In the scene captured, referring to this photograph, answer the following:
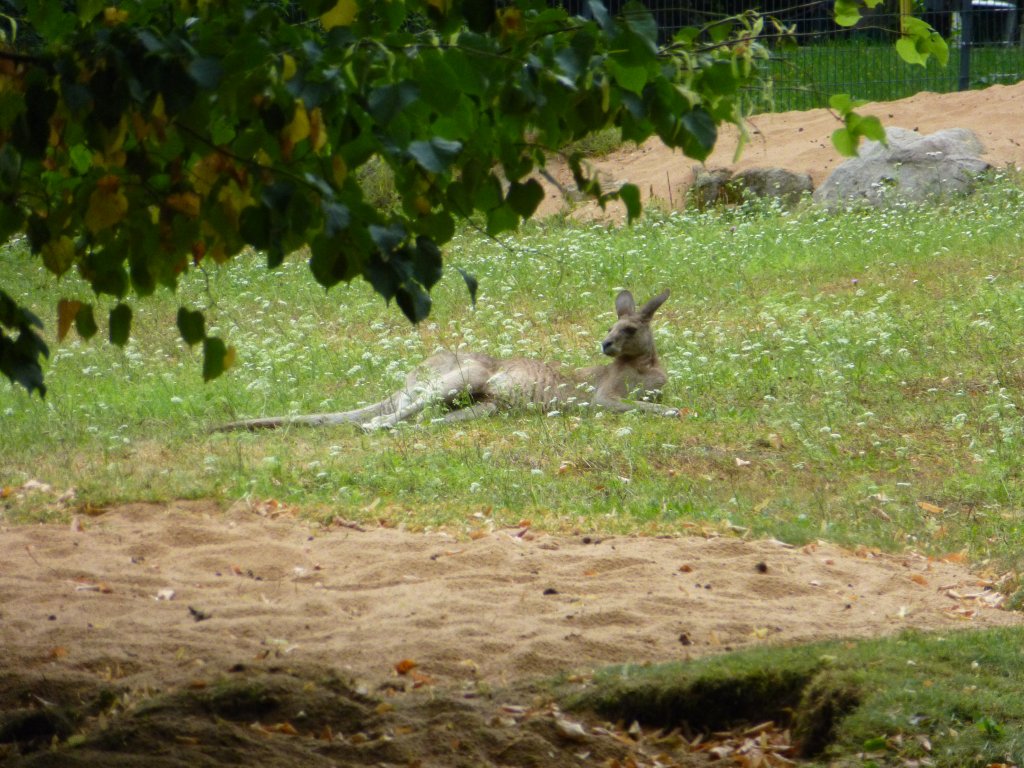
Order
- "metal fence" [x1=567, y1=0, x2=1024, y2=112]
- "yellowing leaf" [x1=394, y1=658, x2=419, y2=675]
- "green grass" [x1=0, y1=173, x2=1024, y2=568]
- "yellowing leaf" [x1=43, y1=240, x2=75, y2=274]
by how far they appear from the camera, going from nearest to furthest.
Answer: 1. "yellowing leaf" [x1=43, y1=240, x2=75, y2=274]
2. "yellowing leaf" [x1=394, y1=658, x2=419, y2=675]
3. "green grass" [x1=0, y1=173, x2=1024, y2=568]
4. "metal fence" [x1=567, y1=0, x2=1024, y2=112]

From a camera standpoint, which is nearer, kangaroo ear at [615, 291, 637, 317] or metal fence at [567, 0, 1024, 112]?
kangaroo ear at [615, 291, 637, 317]

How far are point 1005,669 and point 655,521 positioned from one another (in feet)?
8.11

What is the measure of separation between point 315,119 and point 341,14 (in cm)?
21

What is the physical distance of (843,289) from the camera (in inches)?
500

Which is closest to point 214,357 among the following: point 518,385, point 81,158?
point 81,158

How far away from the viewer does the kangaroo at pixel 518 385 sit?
9.23 metres

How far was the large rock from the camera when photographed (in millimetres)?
16375

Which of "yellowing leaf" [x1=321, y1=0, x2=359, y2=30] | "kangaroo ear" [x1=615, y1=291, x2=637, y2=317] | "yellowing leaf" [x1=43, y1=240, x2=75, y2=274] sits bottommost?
"kangaroo ear" [x1=615, y1=291, x2=637, y2=317]

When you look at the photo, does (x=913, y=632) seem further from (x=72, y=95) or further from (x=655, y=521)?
(x=72, y=95)

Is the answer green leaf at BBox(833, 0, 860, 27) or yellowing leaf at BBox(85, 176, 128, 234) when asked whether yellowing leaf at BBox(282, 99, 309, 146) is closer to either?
yellowing leaf at BBox(85, 176, 128, 234)

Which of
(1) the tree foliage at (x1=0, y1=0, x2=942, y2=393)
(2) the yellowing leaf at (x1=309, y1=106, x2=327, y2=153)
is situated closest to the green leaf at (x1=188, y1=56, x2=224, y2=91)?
(1) the tree foliage at (x1=0, y1=0, x2=942, y2=393)

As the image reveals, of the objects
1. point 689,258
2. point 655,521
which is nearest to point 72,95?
point 655,521

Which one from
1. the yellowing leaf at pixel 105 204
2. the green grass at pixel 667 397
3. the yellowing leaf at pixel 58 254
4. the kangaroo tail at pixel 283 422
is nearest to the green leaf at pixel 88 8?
the yellowing leaf at pixel 105 204

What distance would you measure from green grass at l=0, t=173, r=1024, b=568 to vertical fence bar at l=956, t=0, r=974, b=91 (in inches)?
264
